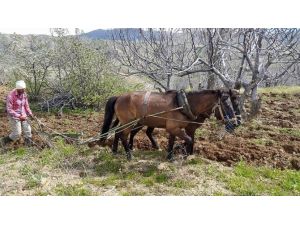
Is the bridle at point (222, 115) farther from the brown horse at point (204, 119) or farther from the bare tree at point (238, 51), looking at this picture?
the bare tree at point (238, 51)

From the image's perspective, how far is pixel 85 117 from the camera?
11.0m

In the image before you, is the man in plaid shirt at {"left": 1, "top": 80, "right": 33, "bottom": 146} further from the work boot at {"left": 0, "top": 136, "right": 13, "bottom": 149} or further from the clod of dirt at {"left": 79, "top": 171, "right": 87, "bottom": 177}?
the clod of dirt at {"left": 79, "top": 171, "right": 87, "bottom": 177}

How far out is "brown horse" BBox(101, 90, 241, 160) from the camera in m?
6.14

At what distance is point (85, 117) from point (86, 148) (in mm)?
3724

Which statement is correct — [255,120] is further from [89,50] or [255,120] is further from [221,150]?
[89,50]

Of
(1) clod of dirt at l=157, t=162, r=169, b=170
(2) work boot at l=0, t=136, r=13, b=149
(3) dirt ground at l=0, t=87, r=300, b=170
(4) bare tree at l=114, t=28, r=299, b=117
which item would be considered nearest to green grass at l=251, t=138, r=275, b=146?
(3) dirt ground at l=0, t=87, r=300, b=170

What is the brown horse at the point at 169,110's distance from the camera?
20.1 feet

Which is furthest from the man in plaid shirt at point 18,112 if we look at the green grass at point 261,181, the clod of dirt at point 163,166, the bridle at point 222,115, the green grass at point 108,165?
the green grass at point 261,181

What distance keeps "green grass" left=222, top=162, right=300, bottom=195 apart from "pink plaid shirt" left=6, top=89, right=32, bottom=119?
158 inches

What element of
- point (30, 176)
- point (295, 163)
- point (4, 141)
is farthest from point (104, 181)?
point (295, 163)

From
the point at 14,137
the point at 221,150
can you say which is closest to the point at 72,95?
the point at 14,137

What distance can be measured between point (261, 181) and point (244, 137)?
2553 mm

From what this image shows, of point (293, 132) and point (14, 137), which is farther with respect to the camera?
point (293, 132)

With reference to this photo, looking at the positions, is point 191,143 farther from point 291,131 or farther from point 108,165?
point 291,131
